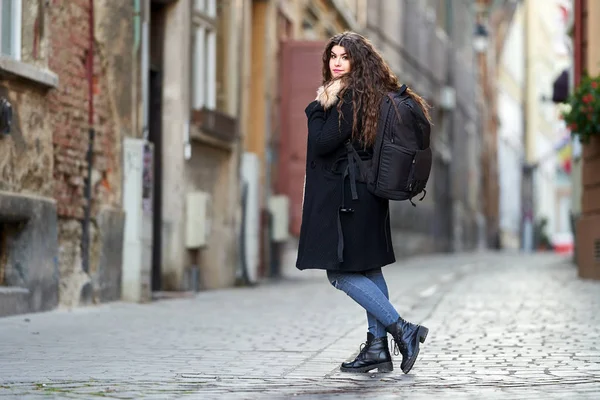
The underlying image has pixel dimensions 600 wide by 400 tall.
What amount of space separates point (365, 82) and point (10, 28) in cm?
444

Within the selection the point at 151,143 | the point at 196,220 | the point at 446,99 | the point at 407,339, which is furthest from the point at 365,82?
the point at 446,99

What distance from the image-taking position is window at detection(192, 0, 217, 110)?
51.5 ft

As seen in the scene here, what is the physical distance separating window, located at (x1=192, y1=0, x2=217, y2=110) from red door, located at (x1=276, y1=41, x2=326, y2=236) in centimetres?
340

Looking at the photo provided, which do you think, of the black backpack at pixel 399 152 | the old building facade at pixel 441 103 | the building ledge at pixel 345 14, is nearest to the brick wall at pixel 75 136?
the black backpack at pixel 399 152

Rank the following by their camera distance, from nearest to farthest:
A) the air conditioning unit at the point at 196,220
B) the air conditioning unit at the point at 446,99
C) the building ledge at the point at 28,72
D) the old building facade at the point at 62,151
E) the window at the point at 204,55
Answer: the building ledge at the point at 28,72 < the old building facade at the point at 62,151 < the air conditioning unit at the point at 196,220 < the window at the point at 204,55 < the air conditioning unit at the point at 446,99

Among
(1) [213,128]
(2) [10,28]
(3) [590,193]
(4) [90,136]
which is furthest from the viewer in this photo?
(3) [590,193]

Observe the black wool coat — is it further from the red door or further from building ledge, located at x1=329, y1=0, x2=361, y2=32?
building ledge, located at x1=329, y1=0, x2=361, y2=32

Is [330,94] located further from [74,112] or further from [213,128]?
[213,128]

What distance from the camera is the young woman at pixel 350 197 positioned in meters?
6.84

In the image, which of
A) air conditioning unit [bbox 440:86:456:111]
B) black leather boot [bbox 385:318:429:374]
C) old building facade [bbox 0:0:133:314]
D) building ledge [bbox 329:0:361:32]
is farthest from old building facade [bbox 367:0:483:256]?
black leather boot [bbox 385:318:429:374]

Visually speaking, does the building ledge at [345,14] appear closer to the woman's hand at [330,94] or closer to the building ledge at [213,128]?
the building ledge at [213,128]

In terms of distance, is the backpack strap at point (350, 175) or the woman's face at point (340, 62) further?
the woman's face at point (340, 62)

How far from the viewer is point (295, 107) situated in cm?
1986

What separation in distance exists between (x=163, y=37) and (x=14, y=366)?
26.4 ft
